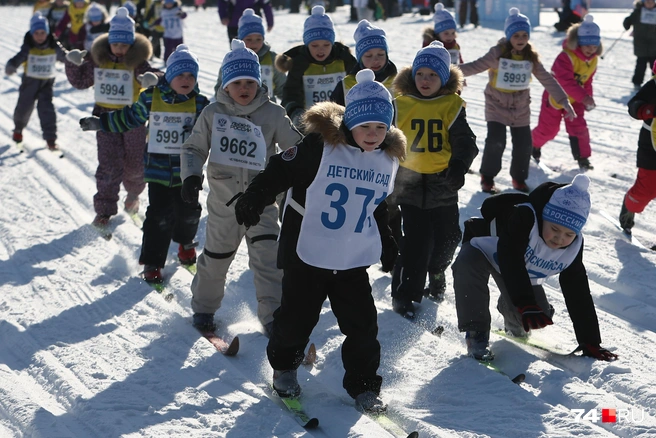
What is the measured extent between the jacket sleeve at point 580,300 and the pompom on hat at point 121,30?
4.37m

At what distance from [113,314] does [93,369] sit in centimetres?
93

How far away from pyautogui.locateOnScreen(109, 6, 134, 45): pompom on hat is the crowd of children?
2 cm

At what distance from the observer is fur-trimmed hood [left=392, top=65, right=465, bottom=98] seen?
580 centimetres

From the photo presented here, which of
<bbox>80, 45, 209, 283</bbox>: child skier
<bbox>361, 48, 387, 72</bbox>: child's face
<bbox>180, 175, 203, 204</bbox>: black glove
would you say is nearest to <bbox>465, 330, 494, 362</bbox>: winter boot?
<bbox>180, 175, 203, 204</bbox>: black glove

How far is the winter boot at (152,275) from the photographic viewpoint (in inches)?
257

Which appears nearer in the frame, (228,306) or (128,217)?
(228,306)

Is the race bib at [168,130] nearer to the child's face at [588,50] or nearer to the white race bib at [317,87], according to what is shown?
the white race bib at [317,87]

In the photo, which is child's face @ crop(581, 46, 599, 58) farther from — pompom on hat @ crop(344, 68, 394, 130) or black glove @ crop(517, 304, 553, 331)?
pompom on hat @ crop(344, 68, 394, 130)

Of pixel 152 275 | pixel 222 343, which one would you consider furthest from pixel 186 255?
pixel 222 343

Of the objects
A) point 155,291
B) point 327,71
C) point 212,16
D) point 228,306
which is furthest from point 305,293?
point 212,16

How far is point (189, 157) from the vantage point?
5309 millimetres

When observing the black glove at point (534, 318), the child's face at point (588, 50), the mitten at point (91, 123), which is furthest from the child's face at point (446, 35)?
the black glove at point (534, 318)

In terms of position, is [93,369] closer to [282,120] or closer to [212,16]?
[282,120]

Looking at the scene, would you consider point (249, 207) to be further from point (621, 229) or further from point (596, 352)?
point (621, 229)
